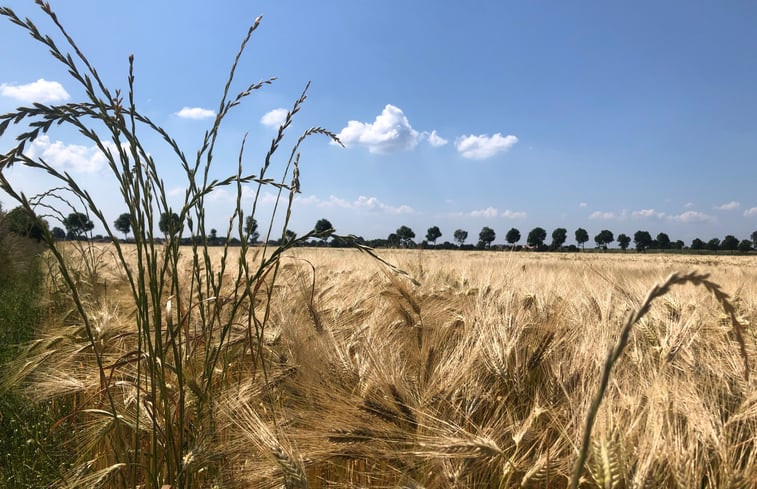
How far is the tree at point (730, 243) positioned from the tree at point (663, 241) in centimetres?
976

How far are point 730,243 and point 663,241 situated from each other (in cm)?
1135

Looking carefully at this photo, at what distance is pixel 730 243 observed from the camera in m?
69.9

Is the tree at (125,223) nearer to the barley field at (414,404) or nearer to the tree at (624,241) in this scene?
the barley field at (414,404)

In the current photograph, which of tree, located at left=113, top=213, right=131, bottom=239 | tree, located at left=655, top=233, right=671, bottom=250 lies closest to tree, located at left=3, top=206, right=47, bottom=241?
tree, located at left=113, top=213, right=131, bottom=239

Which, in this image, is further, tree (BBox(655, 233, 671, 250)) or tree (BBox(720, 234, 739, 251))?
tree (BBox(655, 233, 671, 250))

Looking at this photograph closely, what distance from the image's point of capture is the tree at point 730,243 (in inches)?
2753

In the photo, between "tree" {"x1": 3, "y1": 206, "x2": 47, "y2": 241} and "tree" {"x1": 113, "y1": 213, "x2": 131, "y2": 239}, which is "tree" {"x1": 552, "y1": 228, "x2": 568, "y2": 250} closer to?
"tree" {"x1": 113, "y1": 213, "x2": 131, "y2": 239}

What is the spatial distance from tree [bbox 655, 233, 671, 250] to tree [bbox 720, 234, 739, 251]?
9763mm

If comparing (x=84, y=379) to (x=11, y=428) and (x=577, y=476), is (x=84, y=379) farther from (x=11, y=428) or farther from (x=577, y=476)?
(x=577, y=476)

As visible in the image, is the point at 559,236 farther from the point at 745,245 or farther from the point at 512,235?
the point at 745,245

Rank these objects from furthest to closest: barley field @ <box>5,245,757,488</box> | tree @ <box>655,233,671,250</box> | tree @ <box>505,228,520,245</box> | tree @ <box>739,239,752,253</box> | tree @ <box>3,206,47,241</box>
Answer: tree @ <box>505,228,520,245</box> → tree @ <box>655,233,671,250</box> → tree @ <box>739,239,752,253</box> → barley field @ <box>5,245,757,488</box> → tree @ <box>3,206,47,241</box>

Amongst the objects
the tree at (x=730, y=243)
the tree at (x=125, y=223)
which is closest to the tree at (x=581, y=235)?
the tree at (x=730, y=243)

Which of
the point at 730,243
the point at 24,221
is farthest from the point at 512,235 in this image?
the point at 24,221

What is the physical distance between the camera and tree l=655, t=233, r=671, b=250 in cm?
8031
